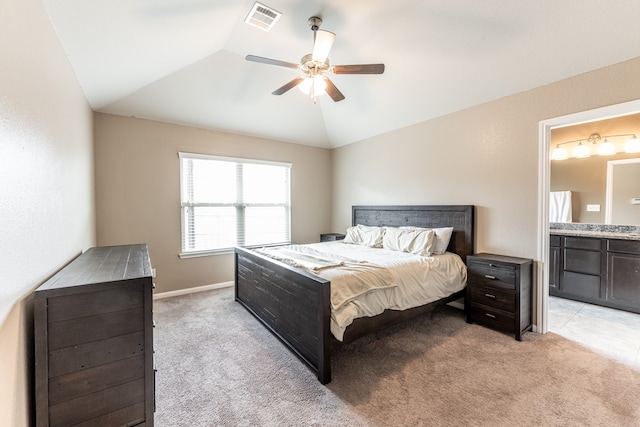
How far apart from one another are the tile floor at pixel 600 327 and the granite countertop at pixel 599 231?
93 centimetres

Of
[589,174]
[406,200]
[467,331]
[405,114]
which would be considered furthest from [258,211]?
[589,174]

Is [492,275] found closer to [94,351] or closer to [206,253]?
→ [94,351]

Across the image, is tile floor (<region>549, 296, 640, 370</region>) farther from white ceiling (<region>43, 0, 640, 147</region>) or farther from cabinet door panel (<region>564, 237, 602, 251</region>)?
white ceiling (<region>43, 0, 640, 147</region>)

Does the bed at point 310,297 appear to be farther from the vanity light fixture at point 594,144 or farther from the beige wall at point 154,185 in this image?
the vanity light fixture at point 594,144

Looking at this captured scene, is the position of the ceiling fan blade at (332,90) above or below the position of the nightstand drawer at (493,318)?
above

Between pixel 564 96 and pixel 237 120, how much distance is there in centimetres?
402

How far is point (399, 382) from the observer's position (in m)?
2.01

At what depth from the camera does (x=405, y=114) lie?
3926 millimetres

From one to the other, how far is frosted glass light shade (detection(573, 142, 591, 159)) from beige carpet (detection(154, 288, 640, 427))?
3.07m

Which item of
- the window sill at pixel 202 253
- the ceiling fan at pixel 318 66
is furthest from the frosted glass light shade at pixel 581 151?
the window sill at pixel 202 253

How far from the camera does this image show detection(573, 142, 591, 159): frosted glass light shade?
13.5 feet

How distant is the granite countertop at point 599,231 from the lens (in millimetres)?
3360

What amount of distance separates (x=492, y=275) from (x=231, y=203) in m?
3.76

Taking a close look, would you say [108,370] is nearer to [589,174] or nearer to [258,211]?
[258,211]
